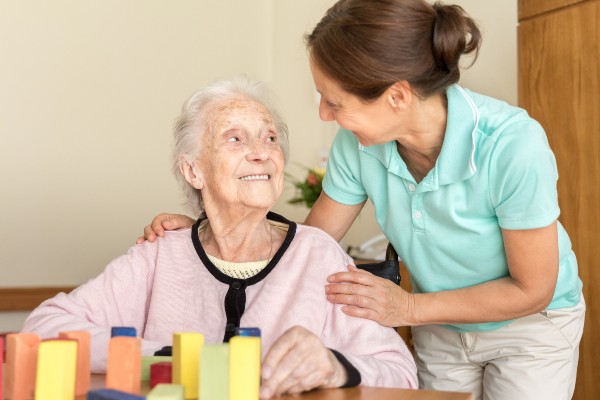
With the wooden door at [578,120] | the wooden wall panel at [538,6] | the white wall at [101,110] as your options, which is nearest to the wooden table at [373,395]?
the wooden door at [578,120]

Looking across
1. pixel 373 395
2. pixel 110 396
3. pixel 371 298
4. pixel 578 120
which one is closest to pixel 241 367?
pixel 110 396

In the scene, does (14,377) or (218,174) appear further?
(218,174)

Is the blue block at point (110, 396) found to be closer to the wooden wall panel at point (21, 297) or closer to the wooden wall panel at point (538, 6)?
the wooden wall panel at point (538, 6)

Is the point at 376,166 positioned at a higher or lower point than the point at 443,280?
higher

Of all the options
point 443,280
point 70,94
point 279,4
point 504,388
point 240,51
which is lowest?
point 504,388

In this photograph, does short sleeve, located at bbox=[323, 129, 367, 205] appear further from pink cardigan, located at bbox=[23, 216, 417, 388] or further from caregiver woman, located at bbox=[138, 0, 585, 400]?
pink cardigan, located at bbox=[23, 216, 417, 388]

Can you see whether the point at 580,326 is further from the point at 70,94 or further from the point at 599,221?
the point at 70,94

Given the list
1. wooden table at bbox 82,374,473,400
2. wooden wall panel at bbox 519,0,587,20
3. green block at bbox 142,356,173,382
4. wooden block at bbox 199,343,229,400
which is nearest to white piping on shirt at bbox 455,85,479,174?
wooden table at bbox 82,374,473,400

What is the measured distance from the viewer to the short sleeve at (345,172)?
2.01 m

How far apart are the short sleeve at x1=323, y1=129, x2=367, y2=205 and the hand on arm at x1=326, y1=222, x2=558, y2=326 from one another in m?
0.34

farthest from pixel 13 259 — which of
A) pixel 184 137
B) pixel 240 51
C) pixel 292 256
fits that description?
pixel 292 256

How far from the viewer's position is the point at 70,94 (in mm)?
4016

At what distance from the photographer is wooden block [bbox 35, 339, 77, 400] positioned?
1021mm

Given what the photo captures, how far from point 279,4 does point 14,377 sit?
13.5 ft
